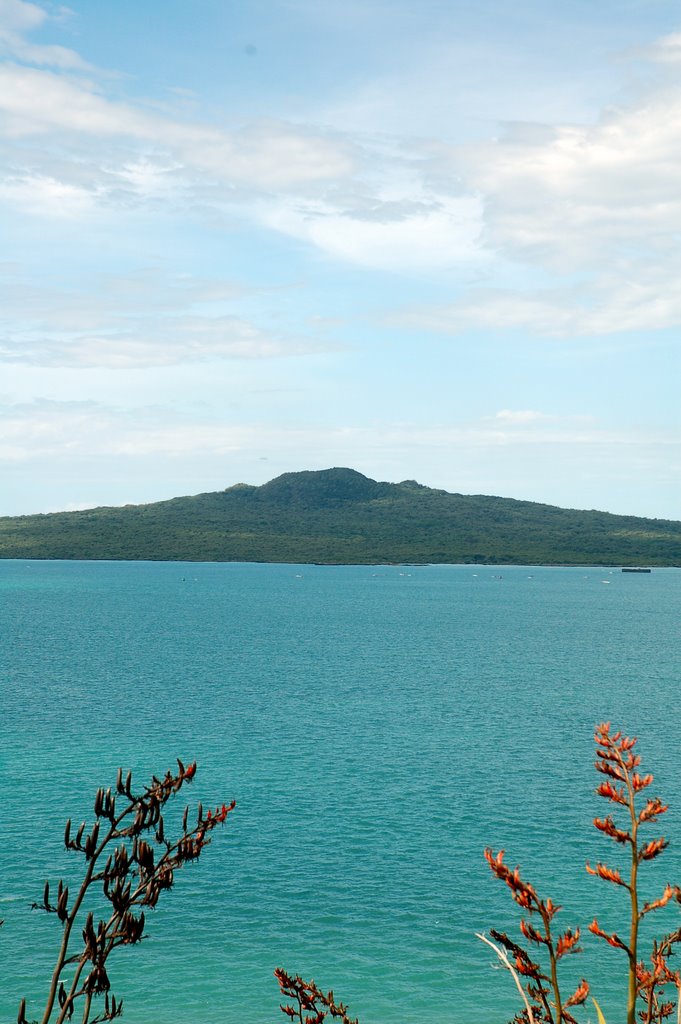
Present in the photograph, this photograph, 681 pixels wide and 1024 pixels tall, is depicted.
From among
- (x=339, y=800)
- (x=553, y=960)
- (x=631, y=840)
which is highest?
(x=631, y=840)

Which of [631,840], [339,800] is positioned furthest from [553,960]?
[339,800]

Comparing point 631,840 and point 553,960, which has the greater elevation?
point 631,840

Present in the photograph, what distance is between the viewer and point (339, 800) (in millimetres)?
47438

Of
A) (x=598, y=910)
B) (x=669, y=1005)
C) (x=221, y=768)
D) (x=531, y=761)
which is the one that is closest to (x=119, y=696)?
(x=221, y=768)

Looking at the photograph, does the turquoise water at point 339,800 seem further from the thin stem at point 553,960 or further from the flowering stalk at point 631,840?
the thin stem at point 553,960

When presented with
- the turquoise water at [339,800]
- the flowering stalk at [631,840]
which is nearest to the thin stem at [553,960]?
the flowering stalk at [631,840]

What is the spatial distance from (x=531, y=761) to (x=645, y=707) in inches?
940

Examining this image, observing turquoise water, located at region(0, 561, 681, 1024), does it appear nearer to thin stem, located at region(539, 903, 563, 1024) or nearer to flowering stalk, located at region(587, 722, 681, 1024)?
flowering stalk, located at region(587, 722, 681, 1024)

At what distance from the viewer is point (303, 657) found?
352 feet

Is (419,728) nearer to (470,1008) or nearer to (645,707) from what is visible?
(645,707)

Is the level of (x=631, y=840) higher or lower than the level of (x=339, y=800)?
higher

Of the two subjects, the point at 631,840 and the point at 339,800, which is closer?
the point at 631,840

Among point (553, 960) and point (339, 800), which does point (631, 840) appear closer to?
point (553, 960)

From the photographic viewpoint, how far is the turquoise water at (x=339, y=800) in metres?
30.0
